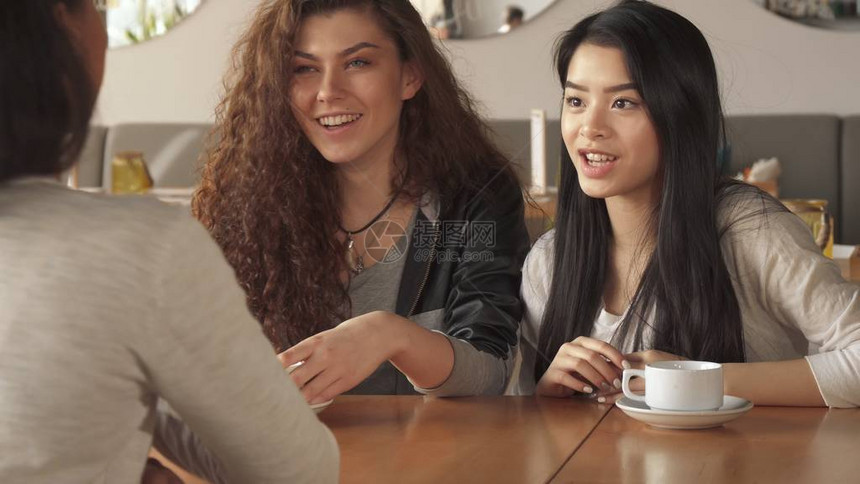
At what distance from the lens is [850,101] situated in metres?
3.64

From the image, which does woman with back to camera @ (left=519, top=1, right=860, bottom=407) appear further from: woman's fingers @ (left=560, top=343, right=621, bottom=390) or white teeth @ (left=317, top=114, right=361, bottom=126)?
white teeth @ (left=317, top=114, right=361, bottom=126)

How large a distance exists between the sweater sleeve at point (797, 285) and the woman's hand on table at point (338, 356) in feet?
1.54

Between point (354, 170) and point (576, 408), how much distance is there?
0.62 meters

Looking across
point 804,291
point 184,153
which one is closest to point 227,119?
point 804,291

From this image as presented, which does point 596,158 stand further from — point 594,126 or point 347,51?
point 347,51

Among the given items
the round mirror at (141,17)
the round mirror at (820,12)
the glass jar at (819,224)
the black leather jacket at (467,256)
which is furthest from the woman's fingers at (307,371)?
the round mirror at (141,17)

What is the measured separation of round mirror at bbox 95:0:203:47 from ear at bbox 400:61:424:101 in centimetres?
265

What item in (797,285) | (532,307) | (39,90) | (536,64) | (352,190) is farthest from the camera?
→ (536,64)

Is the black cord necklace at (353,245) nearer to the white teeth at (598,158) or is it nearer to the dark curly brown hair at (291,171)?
the dark curly brown hair at (291,171)

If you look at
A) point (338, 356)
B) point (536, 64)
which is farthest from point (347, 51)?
point (536, 64)

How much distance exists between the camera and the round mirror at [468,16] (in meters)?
3.85

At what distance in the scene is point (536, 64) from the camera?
386 centimetres

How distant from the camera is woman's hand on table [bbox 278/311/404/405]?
110 cm

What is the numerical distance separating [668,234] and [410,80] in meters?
0.48
